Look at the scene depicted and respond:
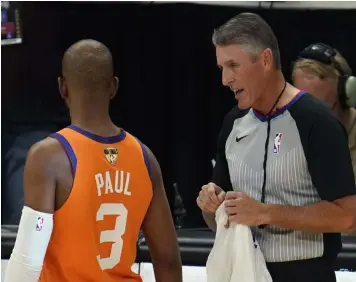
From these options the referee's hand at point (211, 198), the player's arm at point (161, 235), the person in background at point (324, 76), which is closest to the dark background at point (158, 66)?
the person in background at point (324, 76)

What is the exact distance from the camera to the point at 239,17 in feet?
5.54

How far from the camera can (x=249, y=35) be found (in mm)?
1652

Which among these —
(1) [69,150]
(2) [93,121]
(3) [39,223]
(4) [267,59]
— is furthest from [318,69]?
(3) [39,223]

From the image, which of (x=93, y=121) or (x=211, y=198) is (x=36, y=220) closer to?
(x=93, y=121)

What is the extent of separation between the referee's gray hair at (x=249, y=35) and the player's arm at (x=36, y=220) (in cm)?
51

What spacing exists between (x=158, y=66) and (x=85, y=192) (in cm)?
234

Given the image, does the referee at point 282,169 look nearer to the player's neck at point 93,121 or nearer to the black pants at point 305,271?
the black pants at point 305,271

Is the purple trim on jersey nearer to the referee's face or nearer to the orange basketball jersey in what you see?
the orange basketball jersey

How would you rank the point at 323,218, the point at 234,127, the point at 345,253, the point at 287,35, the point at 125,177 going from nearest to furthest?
the point at 323,218 < the point at 125,177 < the point at 234,127 < the point at 345,253 < the point at 287,35

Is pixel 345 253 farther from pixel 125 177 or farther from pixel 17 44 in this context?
pixel 17 44

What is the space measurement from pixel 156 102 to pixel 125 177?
223 cm

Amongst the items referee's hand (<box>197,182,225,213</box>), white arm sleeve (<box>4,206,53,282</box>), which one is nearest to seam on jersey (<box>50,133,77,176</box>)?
white arm sleeve (<box>4,206,53,282</box>)

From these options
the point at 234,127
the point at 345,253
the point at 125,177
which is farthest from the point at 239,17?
the point at 345,253

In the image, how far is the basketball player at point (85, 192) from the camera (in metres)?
1.55
